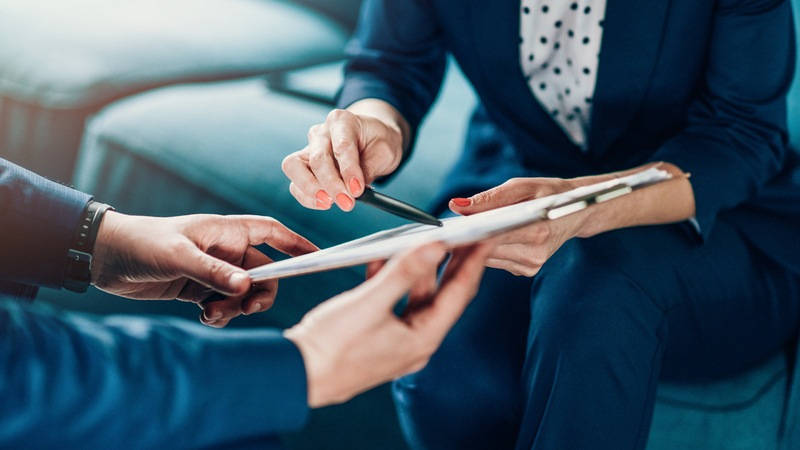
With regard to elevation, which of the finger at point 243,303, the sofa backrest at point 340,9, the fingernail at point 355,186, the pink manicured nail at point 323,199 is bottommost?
the sofa backrest at point 340,9

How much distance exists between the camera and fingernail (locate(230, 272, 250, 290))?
0.67 m

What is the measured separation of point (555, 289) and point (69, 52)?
121 cm

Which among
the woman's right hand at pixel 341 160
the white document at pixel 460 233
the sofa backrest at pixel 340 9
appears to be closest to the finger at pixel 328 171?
the woman's right hand at pixel 341 160

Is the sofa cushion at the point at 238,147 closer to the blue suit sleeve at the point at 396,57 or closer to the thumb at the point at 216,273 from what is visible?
the blue suit sleeve at the point at 396,57

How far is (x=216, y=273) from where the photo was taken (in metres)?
0.70

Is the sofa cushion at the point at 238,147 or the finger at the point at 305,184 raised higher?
the finger at the point at 305,184

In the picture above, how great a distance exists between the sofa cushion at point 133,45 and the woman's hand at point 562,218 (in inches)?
42.2

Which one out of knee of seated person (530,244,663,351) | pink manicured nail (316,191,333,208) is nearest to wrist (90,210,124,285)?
pink manicured nail (316,191,333,208)

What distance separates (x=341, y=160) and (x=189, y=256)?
7.5 inches

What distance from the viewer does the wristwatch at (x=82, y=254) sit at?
2.52 feet

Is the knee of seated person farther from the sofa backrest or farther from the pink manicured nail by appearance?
the sofa backrest

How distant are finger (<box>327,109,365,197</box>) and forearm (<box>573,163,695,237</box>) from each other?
24 centimetres

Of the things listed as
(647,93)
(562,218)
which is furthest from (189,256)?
(647,93)

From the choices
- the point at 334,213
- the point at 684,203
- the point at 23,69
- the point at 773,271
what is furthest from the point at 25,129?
the point at 773,271
